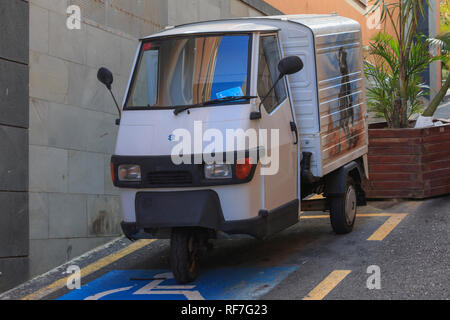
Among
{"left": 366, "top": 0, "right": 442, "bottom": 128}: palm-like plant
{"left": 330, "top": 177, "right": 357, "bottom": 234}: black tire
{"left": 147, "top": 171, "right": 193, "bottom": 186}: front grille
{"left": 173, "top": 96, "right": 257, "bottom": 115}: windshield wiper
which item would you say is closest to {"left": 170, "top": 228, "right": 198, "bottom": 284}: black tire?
{"left": 147, "top": 171, "right": 193, "bottom": 186}: front grille

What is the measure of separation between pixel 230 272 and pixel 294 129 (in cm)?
166

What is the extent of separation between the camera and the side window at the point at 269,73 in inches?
260

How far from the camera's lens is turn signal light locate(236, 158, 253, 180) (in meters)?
5.96

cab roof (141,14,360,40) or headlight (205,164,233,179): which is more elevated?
cab roof (141,14,360,40)

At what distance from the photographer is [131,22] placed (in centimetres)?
946

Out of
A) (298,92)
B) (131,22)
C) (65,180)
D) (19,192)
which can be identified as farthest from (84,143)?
(298,92)

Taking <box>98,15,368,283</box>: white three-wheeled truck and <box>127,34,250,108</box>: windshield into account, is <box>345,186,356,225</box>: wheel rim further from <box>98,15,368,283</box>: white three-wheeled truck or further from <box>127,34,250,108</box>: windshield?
<box>127,34,250,108</box>: windshield

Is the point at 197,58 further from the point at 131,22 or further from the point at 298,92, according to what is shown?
the point at 131,22

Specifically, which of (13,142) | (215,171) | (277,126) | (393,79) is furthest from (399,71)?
(13,142)

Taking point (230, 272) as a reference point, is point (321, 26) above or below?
above

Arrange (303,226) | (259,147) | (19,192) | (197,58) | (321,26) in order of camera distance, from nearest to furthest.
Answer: (259,147) < (197,58) < (19,192) < (321,26) < (303,226)

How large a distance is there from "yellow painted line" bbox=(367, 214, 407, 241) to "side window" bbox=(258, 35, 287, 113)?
2.18 metres

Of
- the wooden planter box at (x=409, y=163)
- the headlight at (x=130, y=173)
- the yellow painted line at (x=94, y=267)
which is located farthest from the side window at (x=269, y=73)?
the wooden planter box at (x=409, y=163)

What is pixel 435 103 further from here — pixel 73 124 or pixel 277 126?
pixel 73 124
